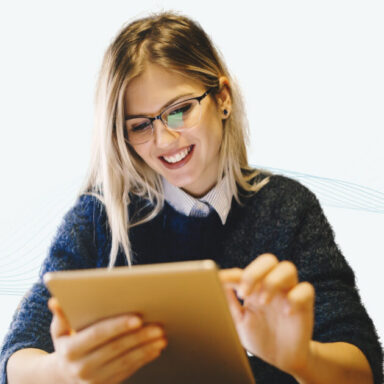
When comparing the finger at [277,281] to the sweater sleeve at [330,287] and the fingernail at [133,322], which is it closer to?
the fingernail at [133,322]

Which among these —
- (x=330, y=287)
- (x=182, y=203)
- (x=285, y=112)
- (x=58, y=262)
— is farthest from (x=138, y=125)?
(x=285, y=112)

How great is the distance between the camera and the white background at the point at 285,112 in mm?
1742

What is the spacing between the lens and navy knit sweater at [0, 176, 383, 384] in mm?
1022

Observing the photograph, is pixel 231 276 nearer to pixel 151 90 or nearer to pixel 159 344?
pixel 159 344

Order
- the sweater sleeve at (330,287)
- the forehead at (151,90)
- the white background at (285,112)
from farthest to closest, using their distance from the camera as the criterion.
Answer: the white background at (285,112) → the forehead at (151,90) → the sweater sleeve at (330,287)

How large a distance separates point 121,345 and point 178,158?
0.56 m

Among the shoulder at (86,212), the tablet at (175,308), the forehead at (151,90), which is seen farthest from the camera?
the shoulder at (86,212)

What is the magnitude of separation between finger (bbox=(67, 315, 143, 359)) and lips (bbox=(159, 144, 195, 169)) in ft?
1.79

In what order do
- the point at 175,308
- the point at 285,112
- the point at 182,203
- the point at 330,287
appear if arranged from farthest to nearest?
the point at 285,112
the point at 182,203
the point at 330,287
the point at 175,308

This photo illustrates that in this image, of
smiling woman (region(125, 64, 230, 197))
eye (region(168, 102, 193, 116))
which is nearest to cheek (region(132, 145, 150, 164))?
smiling woman (region(125, 64, 230, 197))

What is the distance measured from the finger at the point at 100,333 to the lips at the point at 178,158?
21.5 inches

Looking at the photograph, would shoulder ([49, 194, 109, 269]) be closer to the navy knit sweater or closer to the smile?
the navy knit sweater

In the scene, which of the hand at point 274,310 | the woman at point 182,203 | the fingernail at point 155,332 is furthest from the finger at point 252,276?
the woman at point 182,203

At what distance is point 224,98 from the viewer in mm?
1282
